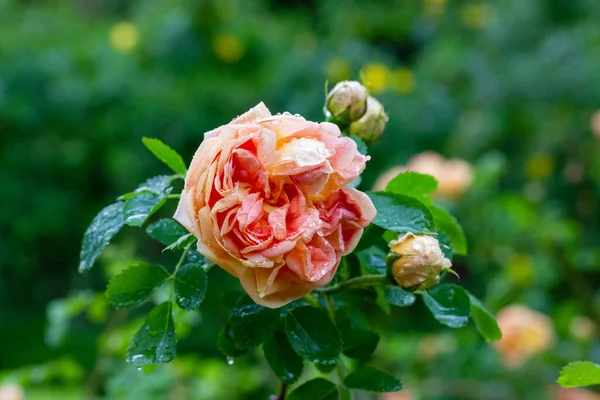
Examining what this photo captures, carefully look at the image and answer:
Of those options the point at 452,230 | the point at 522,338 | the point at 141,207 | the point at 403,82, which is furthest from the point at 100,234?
the point at 403,82

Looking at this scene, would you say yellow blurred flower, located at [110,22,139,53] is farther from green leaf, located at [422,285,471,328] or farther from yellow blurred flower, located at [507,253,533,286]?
green leaf, located at [422,285,471,328]

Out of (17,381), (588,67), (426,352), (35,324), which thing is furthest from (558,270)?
(35,324)

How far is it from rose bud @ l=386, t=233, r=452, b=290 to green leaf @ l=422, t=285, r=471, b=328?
0.04m

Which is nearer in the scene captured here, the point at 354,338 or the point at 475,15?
the point at 354,338

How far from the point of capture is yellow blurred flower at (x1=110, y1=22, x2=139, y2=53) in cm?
218

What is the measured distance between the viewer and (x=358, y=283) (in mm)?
437

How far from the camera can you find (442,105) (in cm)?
206

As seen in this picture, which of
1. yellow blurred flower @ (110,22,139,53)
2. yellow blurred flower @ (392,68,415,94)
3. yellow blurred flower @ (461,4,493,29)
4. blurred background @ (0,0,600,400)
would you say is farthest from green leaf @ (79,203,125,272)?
yellow blurred flower @ (461,4,493,29)

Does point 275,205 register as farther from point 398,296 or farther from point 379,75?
point 379,75

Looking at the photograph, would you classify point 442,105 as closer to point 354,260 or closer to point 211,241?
point 354,260

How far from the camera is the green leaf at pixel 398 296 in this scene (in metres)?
0.44

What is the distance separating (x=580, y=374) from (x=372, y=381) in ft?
0.45

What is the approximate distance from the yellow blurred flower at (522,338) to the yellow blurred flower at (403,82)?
40.4 inches

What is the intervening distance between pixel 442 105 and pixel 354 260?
166cm
